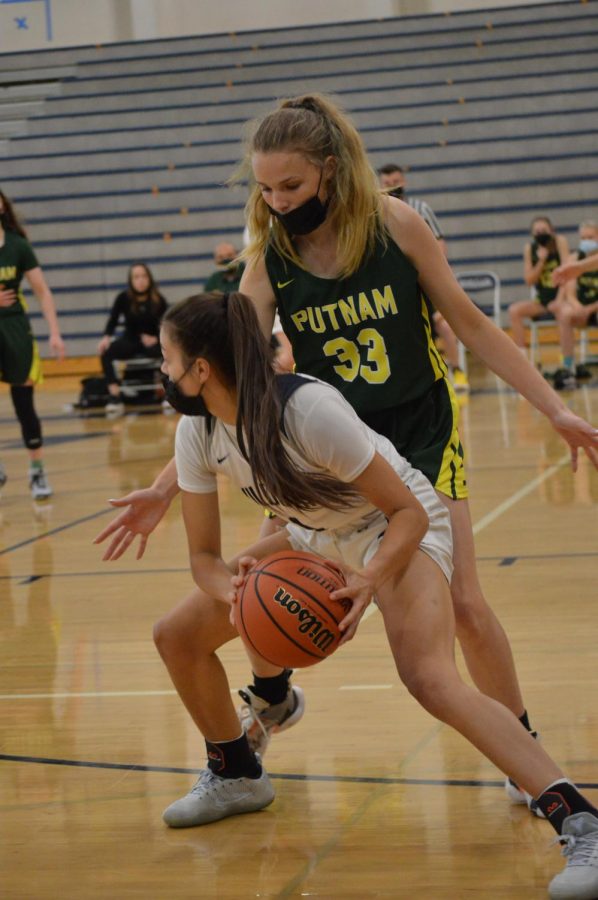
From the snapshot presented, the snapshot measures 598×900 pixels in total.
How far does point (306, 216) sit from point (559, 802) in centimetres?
117

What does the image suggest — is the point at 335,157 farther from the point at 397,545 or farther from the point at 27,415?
the point at 27,415

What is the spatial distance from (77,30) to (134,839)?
17038 mm

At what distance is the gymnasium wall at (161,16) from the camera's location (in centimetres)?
1734

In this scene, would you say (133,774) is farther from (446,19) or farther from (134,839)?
(446,19)

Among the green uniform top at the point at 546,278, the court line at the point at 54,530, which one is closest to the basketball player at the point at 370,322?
the court line at the point at 54,530

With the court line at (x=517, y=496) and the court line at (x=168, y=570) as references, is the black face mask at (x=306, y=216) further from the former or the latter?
the court line at (x=517, y=496)

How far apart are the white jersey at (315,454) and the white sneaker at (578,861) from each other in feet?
1.79

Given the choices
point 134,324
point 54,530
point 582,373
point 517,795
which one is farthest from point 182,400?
point 134,324

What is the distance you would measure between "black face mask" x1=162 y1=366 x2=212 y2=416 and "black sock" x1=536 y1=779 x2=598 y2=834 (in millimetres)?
892

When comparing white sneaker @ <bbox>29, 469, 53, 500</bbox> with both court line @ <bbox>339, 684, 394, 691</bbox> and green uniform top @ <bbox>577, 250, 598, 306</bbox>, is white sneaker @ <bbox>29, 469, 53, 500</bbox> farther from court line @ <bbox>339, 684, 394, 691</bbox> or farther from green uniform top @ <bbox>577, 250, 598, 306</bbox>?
green uniform top @ <bbox>577, 250, 598, 306</bbox>

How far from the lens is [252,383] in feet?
7.73

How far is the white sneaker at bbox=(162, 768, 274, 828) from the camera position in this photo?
2680 millimetres

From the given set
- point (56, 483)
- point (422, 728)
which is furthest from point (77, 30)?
point (422, 728)

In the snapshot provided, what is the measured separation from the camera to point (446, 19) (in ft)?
55.2
